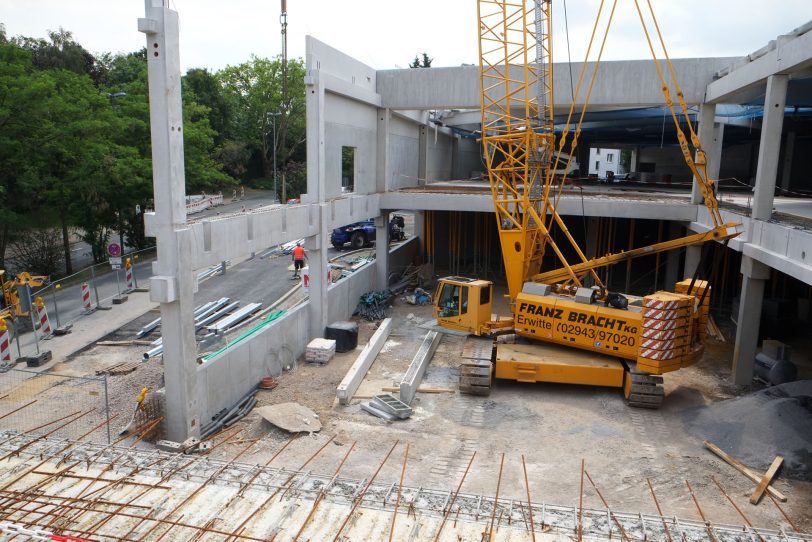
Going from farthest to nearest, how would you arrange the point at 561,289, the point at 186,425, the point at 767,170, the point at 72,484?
the point at 561,289, the point at 767,170, the point at 186,425, the point at 72,484

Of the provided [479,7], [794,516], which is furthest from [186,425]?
[479,7]

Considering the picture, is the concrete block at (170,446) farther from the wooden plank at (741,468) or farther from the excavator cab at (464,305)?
the wooden plank at (741,468)

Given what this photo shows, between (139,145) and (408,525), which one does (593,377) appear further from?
(139,145)

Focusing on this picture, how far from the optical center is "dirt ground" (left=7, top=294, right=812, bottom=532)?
1040cm

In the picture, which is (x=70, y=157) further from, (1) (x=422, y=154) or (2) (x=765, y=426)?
(2) (x=765, y=426)

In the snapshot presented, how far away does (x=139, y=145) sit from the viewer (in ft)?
97.9

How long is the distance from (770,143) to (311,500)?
1302cm

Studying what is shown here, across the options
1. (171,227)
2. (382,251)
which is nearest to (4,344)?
(171,227)

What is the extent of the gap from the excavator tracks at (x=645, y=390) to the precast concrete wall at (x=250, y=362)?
8.52 metres

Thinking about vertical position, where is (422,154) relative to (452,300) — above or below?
above

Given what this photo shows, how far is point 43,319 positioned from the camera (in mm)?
17375

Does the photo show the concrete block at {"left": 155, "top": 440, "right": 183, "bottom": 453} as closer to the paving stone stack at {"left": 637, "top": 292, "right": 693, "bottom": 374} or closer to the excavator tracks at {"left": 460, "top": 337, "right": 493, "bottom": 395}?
the excavator tracks at {"left": 460, "top": 337, "right": 493, "bottom": 395}

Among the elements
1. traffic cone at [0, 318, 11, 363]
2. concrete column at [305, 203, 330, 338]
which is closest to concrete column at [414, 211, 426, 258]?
concrete column at [305, 203, 330, 338]

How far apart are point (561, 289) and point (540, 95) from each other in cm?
562
